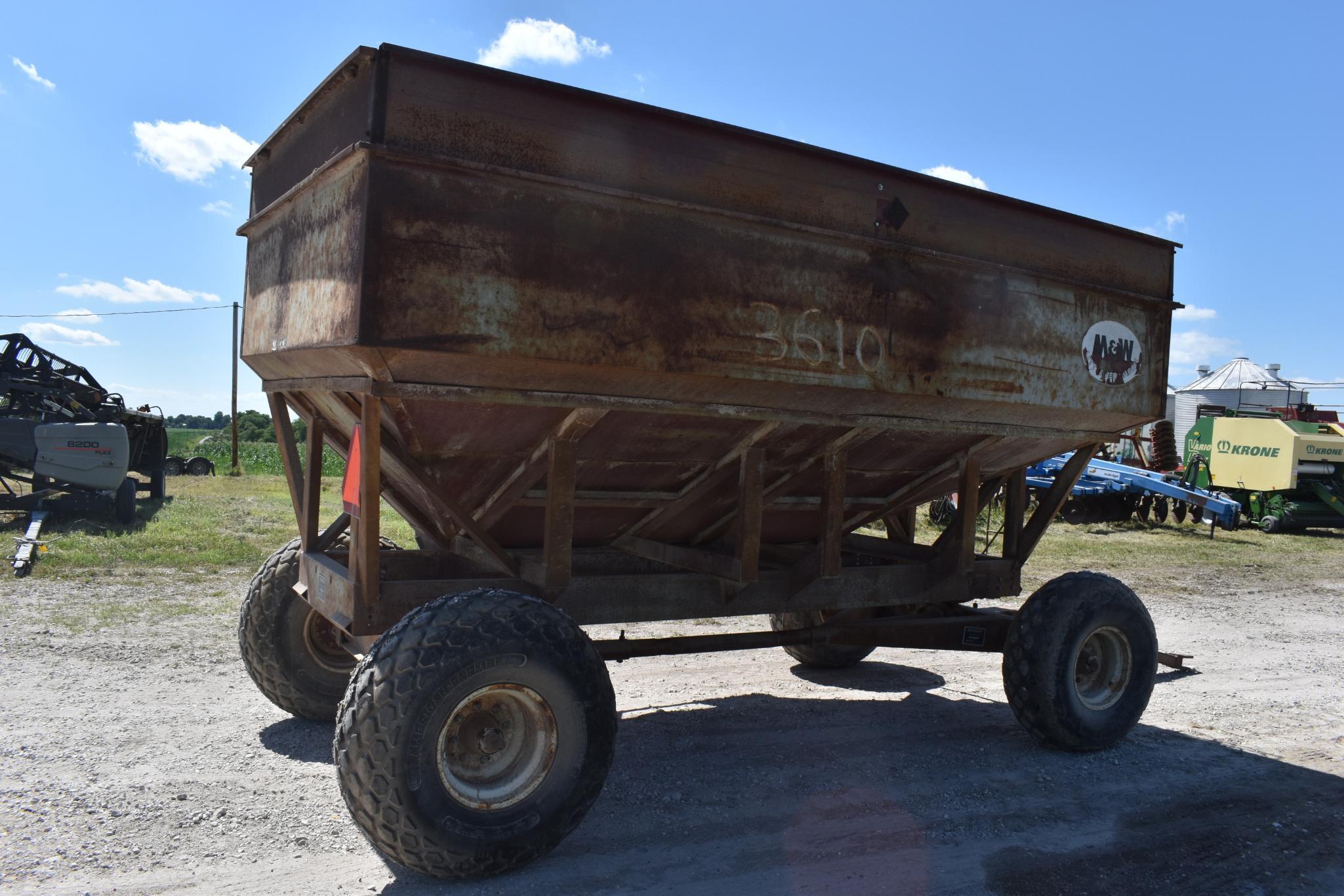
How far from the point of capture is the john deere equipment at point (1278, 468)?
749 inches

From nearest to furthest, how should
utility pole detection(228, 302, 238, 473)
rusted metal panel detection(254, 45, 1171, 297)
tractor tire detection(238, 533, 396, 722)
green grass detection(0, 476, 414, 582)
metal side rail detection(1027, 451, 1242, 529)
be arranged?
rusted metal panel detection(254, 45, 1171, 297)
tractor tire detection(238, 533, 396, 722)
green grass detection(0, 476, 414, 582)
metal side rail detection(1027, 451, 1242, 529)
utility pole detection(228, 302, 238, 473)

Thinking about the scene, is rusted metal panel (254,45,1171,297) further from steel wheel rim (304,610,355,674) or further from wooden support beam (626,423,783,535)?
steel wheel rim (304,610,355,674)

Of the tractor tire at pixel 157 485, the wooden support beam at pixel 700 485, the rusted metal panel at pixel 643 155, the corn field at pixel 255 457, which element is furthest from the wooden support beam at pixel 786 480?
the corn field at pixel 255 457

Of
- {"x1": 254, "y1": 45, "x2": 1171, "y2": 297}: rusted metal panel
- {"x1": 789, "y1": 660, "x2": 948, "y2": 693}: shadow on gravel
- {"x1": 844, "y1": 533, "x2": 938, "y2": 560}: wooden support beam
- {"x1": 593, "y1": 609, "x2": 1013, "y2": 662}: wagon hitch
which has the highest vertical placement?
{"x1": 254, "y1": 45, "x2": 1171, "y2": 297}: rusted metal panel

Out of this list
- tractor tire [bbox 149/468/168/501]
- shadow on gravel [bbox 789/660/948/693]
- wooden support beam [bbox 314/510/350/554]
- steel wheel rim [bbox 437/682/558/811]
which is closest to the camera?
steel wheel rim [bbox 437/682/558/811]

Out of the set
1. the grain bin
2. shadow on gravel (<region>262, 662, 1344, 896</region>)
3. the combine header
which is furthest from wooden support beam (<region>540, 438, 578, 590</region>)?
the grain bin

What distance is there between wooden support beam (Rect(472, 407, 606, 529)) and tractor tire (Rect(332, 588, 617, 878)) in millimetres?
680

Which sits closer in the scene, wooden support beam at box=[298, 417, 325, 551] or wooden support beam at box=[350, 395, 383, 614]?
wooden support beam at box=[350, 395, 383, 614]

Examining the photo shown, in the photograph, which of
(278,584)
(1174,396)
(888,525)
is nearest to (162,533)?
(278,584)

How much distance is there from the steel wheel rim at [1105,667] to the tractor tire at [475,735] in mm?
3139

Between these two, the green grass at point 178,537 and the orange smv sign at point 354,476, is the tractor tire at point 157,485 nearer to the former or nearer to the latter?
the green grass at point 178,537

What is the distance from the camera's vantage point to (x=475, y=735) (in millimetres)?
3689

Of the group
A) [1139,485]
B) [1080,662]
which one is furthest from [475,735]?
[1139,485]

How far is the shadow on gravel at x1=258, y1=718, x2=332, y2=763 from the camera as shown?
467cm
